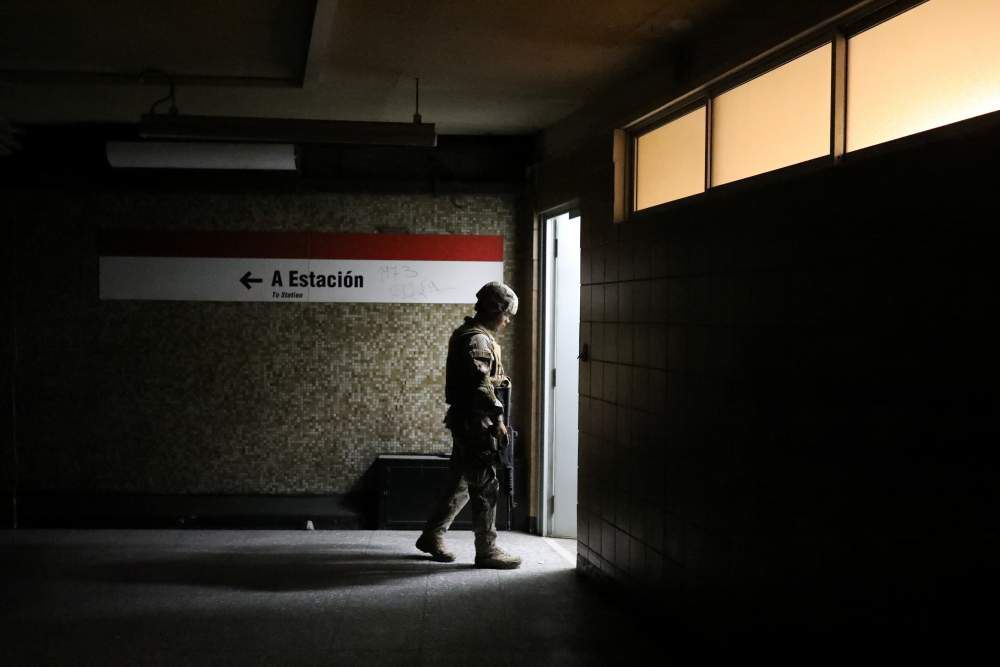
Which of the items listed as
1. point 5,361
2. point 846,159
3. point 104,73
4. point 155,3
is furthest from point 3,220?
point 846,159

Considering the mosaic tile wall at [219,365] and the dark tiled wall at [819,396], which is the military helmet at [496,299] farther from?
the mosaic tile wall at [219,365]

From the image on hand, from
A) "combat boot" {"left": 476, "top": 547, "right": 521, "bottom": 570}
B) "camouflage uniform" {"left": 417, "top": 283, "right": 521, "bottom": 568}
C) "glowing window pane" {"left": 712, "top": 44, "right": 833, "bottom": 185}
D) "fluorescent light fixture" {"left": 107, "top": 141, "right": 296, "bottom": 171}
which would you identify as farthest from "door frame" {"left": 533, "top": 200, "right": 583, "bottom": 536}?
"glowing window pane" {"left": 712, "top": 44, "right": 833, "bottom": 185}

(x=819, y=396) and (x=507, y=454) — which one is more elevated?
(x=819, y=396)

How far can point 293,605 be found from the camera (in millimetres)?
4039

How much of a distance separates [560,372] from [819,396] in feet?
10.0

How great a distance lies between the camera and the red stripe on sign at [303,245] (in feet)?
18.9

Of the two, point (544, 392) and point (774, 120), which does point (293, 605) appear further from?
point (774, 120)

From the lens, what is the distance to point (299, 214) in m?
5.86

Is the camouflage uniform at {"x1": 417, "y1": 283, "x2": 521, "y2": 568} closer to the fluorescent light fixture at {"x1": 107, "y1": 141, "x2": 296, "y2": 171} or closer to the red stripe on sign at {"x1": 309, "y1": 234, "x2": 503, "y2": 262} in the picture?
the red stripe on sign at {"x1": 309, "y1": 234, "x2": 503, "y2": 262}

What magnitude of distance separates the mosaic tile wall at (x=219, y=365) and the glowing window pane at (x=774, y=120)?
2715 mm

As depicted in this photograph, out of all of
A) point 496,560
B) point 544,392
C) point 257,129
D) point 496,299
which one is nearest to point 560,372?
point 544,392

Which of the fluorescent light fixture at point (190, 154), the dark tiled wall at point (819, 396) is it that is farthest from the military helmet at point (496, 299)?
the fluorescent light fixture at point (190, 154)

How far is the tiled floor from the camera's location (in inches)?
136

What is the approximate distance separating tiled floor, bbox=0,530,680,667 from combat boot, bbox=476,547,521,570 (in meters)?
0.06
